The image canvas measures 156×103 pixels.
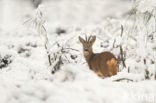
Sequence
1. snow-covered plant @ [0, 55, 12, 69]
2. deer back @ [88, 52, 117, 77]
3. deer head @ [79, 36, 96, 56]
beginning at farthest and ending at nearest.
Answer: snow-covered plant @ [0, 55, 12, 69] < deer head @ [79, 36, 96, 56] < deer back @ [88, 52, 117, 77]

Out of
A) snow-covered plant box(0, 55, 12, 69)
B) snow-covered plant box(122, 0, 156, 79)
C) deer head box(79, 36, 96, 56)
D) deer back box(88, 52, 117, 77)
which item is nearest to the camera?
snow-covered plant box(122, 0, 156, 79)

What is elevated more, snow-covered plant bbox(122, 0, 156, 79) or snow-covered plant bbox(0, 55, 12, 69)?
snow-covered plant bbox(122, 0, 156, 79)

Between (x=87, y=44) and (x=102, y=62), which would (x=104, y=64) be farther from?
(x=87, y=44)

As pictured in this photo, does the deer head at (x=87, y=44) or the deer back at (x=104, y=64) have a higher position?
the deer head at (x=87, y=44)

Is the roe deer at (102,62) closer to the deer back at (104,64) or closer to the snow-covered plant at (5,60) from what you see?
the deer back at (104,64)

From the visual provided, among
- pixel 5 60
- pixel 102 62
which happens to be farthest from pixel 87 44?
pixel 5 60

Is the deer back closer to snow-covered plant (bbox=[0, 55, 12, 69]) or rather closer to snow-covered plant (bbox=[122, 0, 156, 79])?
snow-covered plant (bbox=[122, 0, 156, 79])

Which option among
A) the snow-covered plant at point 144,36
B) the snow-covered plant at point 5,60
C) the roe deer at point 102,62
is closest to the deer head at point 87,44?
the roe deer at point 102,62

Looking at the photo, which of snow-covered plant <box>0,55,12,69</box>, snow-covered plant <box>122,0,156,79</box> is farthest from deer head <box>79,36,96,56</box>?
snow-covered plant <box>0,55,12,69</box>

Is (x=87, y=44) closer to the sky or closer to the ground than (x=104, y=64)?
closer to the sky

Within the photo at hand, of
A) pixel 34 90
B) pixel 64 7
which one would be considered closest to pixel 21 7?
pixel 64 7

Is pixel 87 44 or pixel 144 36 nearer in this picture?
pixel 144 36

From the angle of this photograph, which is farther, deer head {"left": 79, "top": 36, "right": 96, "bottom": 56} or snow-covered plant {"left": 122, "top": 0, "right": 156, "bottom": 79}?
deer head {"left": 79, "top": 36, "right": 96, "bottom": 56}

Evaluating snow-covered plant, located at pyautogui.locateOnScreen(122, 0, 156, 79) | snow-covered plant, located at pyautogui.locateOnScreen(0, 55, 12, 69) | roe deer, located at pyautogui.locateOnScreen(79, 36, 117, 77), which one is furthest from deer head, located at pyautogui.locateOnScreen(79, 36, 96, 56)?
snow-covered plant, located at pyautogui.locateOnScreen(0, 55, 12, 69)
